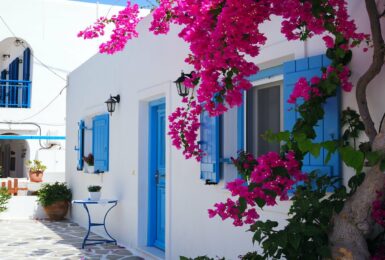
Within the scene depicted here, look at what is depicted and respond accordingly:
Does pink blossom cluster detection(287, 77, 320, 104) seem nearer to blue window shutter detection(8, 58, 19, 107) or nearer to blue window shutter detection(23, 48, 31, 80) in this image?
blue window shutter detection(8, 58, 19, 107)

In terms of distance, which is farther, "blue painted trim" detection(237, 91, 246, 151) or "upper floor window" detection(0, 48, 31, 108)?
"upper floor window" detection(0, 48, 31, 108)

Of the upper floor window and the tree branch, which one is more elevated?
the upper floor window

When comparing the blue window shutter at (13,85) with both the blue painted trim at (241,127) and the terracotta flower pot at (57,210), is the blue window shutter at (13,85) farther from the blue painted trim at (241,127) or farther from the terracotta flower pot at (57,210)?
the blue painted trim at (241,127)

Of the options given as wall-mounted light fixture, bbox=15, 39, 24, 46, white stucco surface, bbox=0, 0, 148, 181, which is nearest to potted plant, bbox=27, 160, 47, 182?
white stucco surface, bbox=0, 0, 148, 181

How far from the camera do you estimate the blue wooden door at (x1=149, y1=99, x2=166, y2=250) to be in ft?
25.9

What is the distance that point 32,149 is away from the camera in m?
19.7

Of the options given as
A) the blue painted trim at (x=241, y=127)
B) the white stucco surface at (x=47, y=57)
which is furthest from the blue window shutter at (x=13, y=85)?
the blue painted trim at (x=241, y=127)

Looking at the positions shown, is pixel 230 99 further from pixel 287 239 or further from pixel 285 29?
pixel 287 239

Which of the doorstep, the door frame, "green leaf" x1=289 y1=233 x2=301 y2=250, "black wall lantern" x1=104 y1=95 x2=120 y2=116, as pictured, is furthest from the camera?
"black wall lantern" x1=104 y1=95 x2=120 y2=116

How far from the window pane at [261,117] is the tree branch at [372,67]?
1.53 m

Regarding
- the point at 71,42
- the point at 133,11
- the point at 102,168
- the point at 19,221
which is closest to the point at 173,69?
the point at 133,11

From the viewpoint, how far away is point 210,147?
5.81 meters

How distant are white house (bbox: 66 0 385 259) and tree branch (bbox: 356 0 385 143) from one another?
26 cm

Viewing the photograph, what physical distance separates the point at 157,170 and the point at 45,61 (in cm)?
1270
